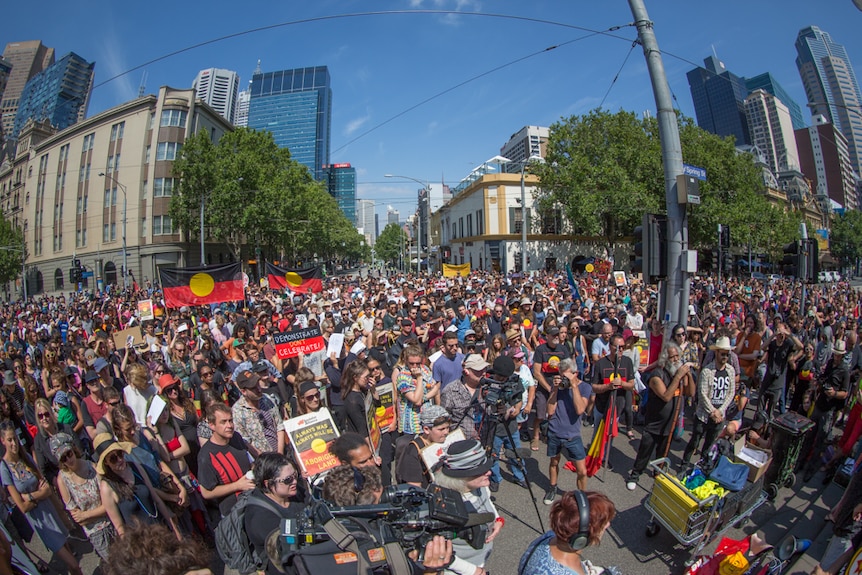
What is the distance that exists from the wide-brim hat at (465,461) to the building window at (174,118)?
164 ft

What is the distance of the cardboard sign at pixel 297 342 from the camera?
749cm

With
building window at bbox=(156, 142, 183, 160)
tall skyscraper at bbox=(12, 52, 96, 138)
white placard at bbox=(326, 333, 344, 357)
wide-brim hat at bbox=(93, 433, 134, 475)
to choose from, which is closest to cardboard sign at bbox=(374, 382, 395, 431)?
wide-brim hat at bbox=(93, 433, 134, 475)

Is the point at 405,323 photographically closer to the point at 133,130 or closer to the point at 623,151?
the point at 623,151

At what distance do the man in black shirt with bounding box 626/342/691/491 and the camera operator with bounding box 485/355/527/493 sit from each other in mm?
1297

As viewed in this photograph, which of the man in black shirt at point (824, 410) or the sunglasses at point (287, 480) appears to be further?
the man in black shirt at point (824, 410)

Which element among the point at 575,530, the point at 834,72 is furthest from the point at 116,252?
the point at 834,72

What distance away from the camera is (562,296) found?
17.2 m

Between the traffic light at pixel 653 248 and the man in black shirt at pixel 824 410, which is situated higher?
the traffic light at pixel 653 248

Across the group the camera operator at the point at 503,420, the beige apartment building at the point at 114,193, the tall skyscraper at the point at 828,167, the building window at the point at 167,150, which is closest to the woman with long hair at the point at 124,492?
the camera operator at the point at 503,420

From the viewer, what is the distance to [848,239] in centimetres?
7800

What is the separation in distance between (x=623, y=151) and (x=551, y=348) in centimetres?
3364

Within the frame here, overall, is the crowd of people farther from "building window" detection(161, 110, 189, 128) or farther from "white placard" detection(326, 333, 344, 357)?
"building window" detection(161, 110, 189, 128)

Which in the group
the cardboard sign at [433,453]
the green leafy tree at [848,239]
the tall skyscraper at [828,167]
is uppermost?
the tall skyscraper at [828,167]

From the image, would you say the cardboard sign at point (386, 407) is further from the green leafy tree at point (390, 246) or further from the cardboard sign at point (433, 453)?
the green leafy tree at point (390, 246)
